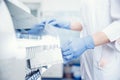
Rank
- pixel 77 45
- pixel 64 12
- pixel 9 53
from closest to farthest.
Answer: pixel 9 53
pixel 77 45
pixel 64 12

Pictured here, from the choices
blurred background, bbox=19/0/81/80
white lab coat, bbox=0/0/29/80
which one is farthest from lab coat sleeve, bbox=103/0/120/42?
blurred background, bbox=19/0/81/80

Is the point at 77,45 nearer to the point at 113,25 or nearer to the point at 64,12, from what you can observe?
the point at 113,25

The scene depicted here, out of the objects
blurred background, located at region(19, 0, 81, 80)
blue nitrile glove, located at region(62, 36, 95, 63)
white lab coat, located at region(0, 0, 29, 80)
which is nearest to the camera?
white lab coat, located at region(0, 0, 29, 80)

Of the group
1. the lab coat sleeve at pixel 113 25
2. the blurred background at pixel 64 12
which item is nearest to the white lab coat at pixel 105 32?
the lab coat sleeve at pixel 113 25

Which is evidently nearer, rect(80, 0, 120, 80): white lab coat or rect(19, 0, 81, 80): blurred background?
rect(80, 0, 120, 80): white lab coat

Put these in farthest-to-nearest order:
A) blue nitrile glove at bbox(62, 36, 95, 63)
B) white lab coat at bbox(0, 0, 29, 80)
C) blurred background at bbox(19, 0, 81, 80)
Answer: blurred background at bbox(19, 0, 81, 80) < blue nitrile glove at bbox(62, 36, 95, 63) < white lab coat at bbox(0, 0, 29, 80)

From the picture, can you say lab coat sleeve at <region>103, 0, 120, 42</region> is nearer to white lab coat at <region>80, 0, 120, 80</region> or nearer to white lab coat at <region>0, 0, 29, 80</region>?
white lab coat at <region>80, 0, 120, 80</region>

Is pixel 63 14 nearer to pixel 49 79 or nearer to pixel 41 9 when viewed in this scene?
pixel 41 9

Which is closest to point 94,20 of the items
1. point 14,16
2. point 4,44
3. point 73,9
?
point 14,16

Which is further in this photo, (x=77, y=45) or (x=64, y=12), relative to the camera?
(x=64, y=12)

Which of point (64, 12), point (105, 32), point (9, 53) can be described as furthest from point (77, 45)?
point (64, 12)

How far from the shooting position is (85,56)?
1.17m

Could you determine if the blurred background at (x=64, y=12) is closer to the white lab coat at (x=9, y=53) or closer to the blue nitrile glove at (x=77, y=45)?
the blue nitrile glove at (x=77, y=45)

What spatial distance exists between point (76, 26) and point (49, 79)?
694 millimetres
